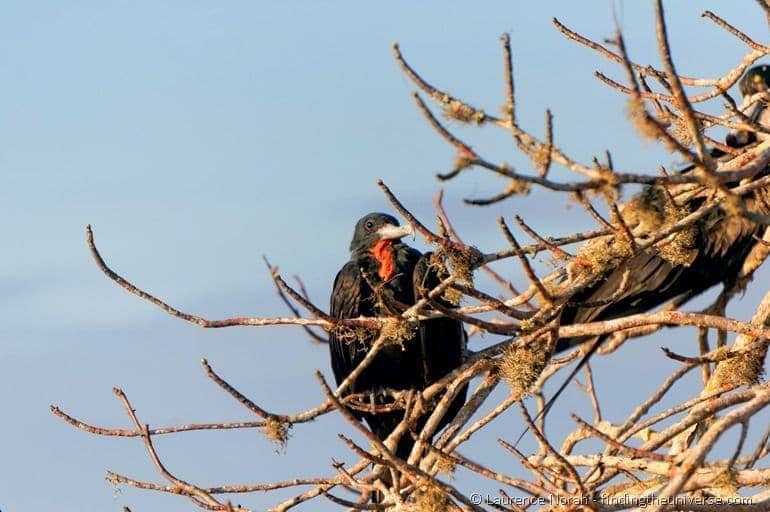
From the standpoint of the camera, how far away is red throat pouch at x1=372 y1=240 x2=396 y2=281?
631 centimetres

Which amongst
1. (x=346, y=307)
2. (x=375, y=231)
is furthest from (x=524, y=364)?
(x=375, y=231)

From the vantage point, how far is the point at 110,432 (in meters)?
5.10

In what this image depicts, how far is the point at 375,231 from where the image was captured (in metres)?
6.60

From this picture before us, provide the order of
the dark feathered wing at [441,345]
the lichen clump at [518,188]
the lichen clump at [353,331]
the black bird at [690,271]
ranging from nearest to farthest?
the lichen clump at [518,188] < the lichen clump at [353,331] < the black bird at [690,271] < the dark feathered wing at [441,345]

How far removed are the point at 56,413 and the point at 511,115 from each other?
2.64 metres

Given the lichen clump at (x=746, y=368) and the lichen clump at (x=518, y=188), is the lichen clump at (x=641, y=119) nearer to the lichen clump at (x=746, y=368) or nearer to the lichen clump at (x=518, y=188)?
the lichen clump at (x=518, y=188)

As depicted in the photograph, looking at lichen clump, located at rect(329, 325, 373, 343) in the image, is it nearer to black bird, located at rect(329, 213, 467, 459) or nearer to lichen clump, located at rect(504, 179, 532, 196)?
black bird, located at rect(329, 213, 467, 459)

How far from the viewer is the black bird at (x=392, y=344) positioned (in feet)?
20.2

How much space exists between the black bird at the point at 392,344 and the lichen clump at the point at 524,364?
138cm

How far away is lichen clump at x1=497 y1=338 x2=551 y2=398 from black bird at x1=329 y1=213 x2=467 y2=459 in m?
1.38

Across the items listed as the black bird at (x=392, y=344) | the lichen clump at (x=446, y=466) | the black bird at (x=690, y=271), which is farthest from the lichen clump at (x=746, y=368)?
the black bird at (x=392, y=344)

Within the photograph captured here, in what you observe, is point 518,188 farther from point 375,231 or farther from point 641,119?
point 375,231

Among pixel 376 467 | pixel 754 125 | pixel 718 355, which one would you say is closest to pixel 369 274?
pixel 376 467

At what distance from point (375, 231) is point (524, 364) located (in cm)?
220
